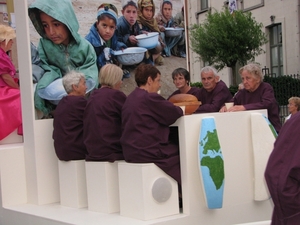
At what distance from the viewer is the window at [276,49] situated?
27.7 meters

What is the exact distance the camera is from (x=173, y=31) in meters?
7.42

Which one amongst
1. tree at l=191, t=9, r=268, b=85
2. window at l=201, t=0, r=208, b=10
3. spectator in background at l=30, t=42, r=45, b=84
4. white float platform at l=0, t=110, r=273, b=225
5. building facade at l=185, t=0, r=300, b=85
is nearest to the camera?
white float platform at l=0, t=110, r=273, b=225

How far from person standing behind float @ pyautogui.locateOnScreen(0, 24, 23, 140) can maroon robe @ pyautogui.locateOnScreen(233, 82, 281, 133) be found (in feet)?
8.54

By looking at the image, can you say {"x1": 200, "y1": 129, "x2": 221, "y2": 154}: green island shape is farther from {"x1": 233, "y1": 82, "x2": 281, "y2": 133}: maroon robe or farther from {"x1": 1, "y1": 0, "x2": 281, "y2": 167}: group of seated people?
{"x1": 233, "y1": 82, "x2": 281, "y2": 133}: maroon robe

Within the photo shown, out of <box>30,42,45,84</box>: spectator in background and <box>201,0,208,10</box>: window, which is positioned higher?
<box>201,0,208,10</box>: window

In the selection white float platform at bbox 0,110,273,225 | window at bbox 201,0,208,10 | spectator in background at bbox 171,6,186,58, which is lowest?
white float platform at bbox 0,110,273,225

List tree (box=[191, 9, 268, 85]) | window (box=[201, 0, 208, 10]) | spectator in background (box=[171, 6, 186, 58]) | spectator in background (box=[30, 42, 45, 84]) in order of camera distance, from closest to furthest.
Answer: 1. spectator in background (box=[30, 42, 45, 84])
2. spectator in background (box=[171, 6, 186, 58])
3. tree (box=[191, 9, 268, 85])
4. window (box=[201, 0, 208, 10])

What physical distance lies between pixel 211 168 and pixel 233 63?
2286 cm

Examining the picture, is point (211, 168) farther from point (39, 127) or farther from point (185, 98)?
point (39, 127)

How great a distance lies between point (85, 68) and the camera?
6316 millimetres

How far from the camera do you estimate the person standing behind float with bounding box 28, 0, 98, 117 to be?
605 centimetres

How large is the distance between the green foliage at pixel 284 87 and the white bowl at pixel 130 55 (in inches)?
561

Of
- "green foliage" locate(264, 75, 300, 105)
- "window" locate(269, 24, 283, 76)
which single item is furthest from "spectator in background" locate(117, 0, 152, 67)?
"window" locate(269, 24, 283, 76)

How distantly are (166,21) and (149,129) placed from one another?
285cm
